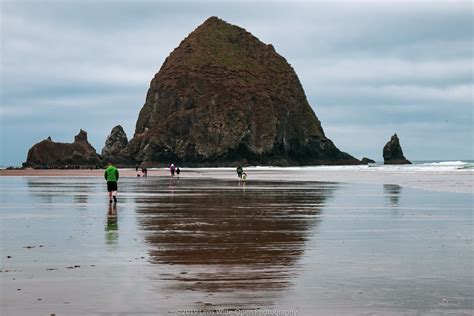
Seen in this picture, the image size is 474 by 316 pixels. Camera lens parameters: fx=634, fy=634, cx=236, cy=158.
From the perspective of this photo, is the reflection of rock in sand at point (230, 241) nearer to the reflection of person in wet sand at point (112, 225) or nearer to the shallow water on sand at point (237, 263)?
the shallow water on sand at point (237, 263)

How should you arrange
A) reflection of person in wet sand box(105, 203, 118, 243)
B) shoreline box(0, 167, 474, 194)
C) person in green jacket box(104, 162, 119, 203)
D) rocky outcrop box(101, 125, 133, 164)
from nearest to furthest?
reflection of person in wet sand box(105, 203, 118, 243)
person in green jacket box(104, 162, 119, 203)
shoreline box(0, 167, 474, 194)
rocky outcrop box(101, 125, 133, 164)

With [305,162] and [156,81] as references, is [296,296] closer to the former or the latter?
[305,162]

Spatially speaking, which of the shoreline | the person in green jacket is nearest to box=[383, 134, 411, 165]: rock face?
the shoreline

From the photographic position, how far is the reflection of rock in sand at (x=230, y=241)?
8836mm

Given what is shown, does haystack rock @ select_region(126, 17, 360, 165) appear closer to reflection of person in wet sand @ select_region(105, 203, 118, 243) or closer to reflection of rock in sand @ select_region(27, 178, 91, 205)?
reflection of rock in sand @ select_region(27, 178, 91, 205)

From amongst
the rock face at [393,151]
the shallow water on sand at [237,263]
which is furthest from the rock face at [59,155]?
the shallow water on sand at [237,263]

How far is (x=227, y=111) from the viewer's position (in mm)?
156250

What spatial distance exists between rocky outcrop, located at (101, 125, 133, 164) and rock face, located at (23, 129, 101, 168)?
9881mm

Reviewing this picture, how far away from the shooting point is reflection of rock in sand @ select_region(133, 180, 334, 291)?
8.84 meters

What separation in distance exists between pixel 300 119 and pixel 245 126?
66.2 ft

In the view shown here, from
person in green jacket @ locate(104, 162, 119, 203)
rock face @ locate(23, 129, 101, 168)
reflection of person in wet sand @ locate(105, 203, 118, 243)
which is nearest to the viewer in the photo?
reflection of person in wet sand @ locate(105, 203, 118, 243)

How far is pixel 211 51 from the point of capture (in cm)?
17175

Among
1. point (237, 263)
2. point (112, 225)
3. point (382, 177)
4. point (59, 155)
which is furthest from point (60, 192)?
point (59, 155)

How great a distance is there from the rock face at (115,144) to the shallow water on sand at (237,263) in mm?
140786
